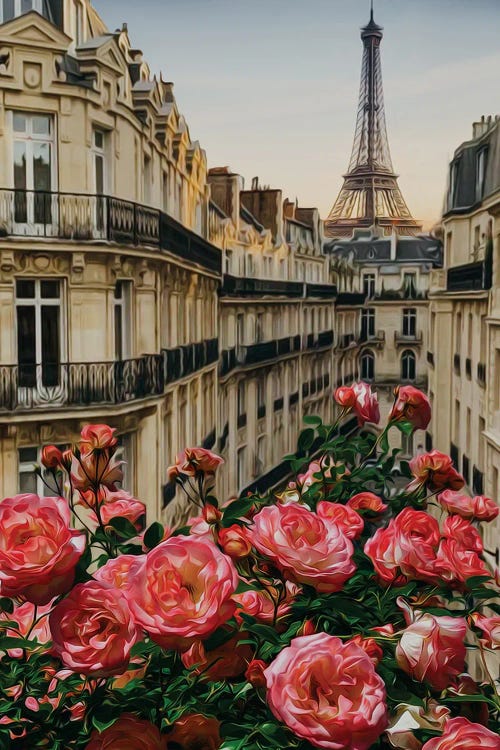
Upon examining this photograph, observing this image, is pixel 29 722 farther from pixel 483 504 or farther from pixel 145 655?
pixel 483 504

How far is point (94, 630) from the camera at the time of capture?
1207mm

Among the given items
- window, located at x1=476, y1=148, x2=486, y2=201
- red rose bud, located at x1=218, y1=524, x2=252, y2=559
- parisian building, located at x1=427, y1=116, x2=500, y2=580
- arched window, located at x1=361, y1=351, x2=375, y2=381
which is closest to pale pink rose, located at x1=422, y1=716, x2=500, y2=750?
red rose bud, located at x1=218, y1=524, x2=252, y2=559

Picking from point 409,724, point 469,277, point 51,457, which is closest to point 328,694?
point 409,724

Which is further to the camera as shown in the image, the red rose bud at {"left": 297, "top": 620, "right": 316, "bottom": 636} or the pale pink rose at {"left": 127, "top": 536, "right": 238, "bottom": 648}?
the red rose bud at {"left": 297, "top": 620, "right": 316, "bottom": 636}

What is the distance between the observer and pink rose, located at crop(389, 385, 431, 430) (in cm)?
198

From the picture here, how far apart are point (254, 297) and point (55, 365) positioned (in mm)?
5227

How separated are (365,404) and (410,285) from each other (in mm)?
15990

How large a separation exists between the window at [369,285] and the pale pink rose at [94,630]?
16185 millimetres

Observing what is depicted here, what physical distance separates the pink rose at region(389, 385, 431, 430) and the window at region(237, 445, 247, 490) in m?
8.56

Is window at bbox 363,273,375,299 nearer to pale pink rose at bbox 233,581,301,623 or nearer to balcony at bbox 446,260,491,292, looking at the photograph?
balcony at bbox 446,260,491,292

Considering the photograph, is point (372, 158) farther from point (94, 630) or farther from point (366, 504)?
point (94, 630)

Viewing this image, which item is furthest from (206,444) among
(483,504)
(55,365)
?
(483,504)

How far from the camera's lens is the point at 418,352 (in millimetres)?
16281

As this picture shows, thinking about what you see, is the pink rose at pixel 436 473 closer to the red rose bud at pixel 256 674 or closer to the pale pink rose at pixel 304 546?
the pale pink rose at pixel 304 546
